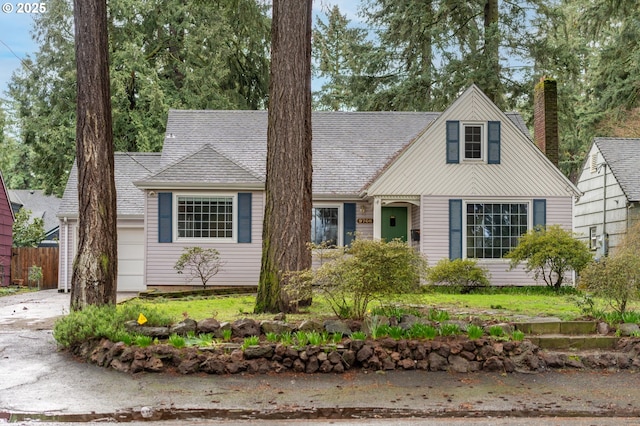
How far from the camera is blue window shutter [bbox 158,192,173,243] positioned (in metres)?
17.8

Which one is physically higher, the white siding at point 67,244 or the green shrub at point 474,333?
the white siding at point 67,244

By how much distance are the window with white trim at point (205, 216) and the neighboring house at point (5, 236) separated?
33.9 feet

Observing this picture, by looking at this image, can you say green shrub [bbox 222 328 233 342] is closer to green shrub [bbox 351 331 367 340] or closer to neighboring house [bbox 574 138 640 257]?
green shrub [bbox 351 331 367 340]

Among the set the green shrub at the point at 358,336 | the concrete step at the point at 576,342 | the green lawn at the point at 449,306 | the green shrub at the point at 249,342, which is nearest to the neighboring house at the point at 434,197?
the green lawn at the point at 449,306

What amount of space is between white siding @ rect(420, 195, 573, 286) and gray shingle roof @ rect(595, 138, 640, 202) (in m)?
5.99

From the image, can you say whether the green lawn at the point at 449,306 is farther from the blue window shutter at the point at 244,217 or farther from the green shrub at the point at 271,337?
the blue window shutter at the point at 244,217

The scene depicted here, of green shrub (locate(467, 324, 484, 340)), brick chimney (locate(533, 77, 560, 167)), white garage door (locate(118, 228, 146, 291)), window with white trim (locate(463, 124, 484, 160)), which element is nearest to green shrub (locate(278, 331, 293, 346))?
green shrub (locate(467, 324, 484, 340))

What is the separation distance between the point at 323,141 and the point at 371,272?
40.2 feet

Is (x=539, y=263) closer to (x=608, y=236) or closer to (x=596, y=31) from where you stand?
(x=596, y=31)

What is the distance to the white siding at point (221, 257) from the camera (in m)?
18.0

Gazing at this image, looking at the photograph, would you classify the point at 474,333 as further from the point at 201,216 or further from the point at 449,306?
the point at 201,216

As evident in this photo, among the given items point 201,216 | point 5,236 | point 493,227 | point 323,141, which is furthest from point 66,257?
point 493,227

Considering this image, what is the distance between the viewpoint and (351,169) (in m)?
19.8

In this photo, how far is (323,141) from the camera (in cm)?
2091
